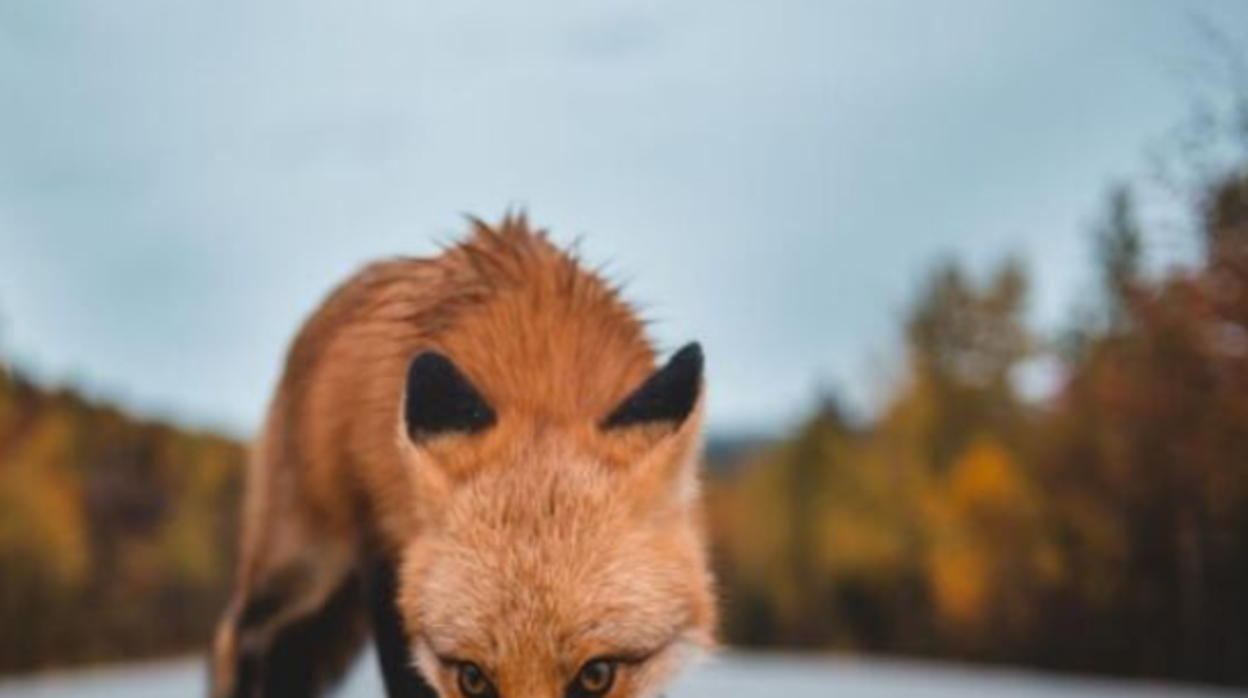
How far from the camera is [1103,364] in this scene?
26094mm

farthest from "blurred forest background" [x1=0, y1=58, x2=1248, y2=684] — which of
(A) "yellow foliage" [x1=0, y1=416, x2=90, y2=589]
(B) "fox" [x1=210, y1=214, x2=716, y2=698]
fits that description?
(B) "fox" [x1=210, y1=214, x2=716, y2=698]

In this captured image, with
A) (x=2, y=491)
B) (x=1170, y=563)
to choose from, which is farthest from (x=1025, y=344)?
(x=2, y=491)

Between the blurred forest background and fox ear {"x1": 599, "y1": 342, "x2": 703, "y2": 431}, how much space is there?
9753 mm

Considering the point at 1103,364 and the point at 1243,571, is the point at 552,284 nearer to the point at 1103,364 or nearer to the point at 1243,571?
the point at 1243,571

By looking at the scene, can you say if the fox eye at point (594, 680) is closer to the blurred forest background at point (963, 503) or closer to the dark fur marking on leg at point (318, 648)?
the dark fur marking on leg at point (318, 648)

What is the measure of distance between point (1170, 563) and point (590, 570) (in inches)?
870

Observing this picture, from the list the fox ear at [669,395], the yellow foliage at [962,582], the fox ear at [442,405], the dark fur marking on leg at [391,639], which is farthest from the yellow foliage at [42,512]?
the fox ear at [669,395]

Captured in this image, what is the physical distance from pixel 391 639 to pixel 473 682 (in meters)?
1.28


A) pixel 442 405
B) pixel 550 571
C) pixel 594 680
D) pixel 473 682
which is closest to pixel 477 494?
pixel 442 405

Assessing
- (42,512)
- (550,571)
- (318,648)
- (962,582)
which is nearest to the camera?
(550,571)

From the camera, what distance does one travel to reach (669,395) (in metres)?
4.75

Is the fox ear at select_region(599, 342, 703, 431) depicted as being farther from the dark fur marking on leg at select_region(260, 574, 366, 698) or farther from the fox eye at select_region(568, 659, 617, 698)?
→ the dark fur marking on leg at select_region(260, 574, 366, 698)

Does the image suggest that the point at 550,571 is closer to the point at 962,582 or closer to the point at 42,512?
the point at 42,512

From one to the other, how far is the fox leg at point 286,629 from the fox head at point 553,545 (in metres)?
1.57
